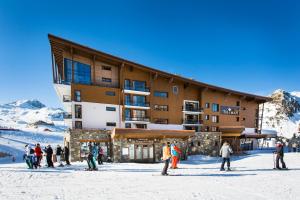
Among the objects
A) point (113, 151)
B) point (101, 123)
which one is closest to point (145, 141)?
point (113, 151)

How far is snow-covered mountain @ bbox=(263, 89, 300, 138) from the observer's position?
345 feet

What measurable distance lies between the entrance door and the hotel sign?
1904 centimetres

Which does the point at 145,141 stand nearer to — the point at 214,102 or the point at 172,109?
the point at 172,109

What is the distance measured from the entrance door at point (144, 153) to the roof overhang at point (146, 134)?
113 centimetres

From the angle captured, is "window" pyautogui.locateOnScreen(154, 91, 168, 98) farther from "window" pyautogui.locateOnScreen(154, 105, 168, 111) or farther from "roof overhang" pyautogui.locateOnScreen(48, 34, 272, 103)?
"roof overhang" pyautogui.locateOnScreen(48, 34, 272, 103)

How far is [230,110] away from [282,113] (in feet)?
318

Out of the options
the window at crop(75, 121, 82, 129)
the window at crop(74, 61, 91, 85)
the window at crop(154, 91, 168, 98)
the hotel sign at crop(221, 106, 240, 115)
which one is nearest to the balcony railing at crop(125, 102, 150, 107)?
the window at crop(154, 91, 168, 98)

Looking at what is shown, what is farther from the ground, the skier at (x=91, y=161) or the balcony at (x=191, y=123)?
the balcony at (x=191, y=123)

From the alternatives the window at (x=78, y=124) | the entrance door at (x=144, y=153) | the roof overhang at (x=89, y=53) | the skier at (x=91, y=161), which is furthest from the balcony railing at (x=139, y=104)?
the skier at (x=91, y=161)

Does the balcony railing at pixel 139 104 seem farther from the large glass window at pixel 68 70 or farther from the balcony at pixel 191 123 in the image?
the large glass window at pixel 68 70

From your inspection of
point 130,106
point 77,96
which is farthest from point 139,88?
point 77,96

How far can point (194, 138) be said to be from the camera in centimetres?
2944

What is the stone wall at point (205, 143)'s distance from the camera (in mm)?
29250

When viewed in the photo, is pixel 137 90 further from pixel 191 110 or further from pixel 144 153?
pixel 191 110
